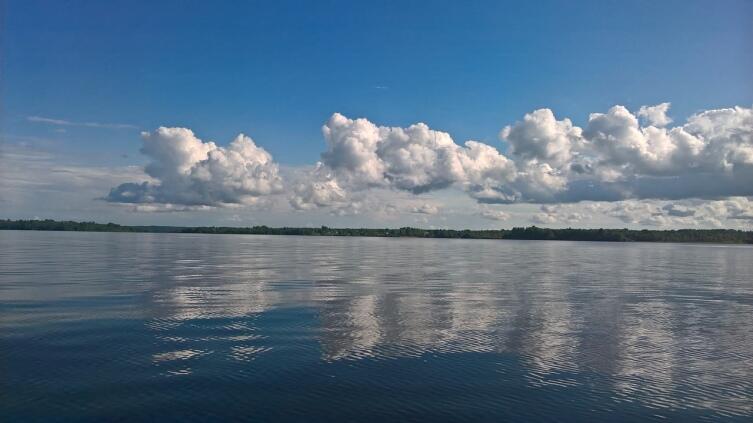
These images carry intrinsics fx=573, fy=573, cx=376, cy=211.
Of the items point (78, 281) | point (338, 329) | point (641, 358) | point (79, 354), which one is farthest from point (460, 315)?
point (78, 281)

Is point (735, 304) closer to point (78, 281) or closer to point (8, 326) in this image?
point (8, 326)

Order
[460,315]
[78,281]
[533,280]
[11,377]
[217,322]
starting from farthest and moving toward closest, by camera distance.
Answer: [533,280], [78,281], [460,315], [217,322], [11,377]

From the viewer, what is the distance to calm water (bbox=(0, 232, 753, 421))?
50.5ft

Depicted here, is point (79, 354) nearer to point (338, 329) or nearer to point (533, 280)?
point (338, 329)

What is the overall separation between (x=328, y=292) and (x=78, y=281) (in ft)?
60.4

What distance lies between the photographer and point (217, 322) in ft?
85.4

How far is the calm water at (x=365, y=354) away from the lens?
1541 cm

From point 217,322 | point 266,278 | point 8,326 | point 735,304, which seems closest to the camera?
point 8,326

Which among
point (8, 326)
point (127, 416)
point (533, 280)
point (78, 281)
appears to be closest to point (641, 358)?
A: point (127, 416)

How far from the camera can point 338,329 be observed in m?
25.0

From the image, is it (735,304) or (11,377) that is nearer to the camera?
(11,377)

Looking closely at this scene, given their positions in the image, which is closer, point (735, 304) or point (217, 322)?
point (217, 322)

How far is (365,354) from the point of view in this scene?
2075 centimetres

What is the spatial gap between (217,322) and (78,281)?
20.7m
